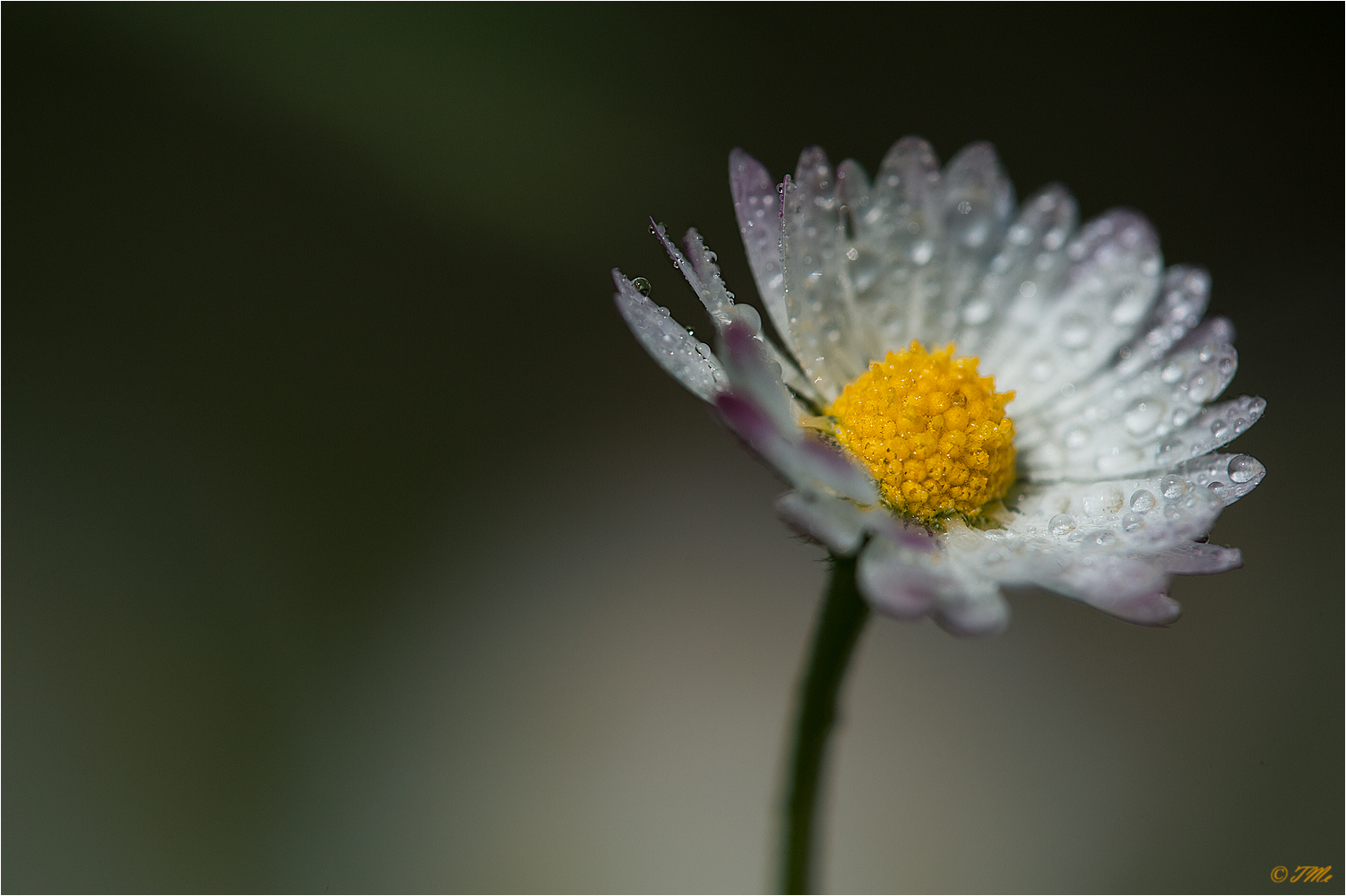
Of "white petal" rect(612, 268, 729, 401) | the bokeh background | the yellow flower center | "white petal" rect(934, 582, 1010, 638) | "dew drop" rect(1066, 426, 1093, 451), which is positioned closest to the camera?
"white petal" rect(934, 582, 1010, 638)

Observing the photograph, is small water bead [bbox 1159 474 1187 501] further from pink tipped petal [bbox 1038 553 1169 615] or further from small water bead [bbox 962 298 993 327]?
small water bead [bbox 962 298 993 327]

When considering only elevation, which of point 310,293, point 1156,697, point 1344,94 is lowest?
point 1156,697

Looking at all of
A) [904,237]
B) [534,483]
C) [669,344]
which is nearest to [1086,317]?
[904,237]

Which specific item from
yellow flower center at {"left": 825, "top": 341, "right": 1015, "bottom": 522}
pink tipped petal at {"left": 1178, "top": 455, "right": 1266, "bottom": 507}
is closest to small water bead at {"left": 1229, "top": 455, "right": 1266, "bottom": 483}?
pink tipped petal at {"left": 1178, "top": 455, "right": 1266, "bottom": 507}

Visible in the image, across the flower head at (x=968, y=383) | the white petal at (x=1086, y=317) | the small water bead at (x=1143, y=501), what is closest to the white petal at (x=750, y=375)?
the flower head at (x=968, y=383)

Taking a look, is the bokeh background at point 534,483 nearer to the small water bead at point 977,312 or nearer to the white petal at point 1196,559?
the small water bead at point 977,312

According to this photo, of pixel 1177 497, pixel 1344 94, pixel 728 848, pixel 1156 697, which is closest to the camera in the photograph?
pixel 1177 497

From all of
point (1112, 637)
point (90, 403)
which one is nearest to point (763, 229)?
point (1112, 637)

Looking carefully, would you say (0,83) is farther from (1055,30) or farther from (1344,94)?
(1344,94)
